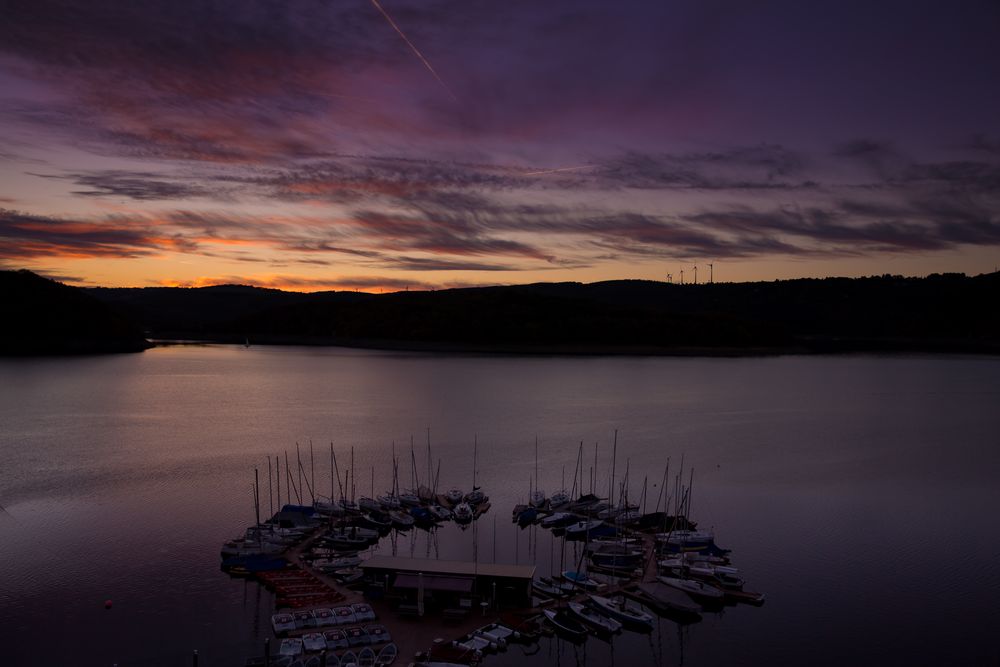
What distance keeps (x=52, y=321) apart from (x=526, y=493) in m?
116

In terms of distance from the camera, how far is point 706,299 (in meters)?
190

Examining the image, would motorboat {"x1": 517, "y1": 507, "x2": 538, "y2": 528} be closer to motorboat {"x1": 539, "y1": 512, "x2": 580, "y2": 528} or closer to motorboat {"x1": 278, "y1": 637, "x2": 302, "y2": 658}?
motorboat {"x1": 539, "y1": 512, "x2": 580, "y2": 528}

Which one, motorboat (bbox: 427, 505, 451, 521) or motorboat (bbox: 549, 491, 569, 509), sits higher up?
motorboat (bbox: 549, 491, 569, 509)

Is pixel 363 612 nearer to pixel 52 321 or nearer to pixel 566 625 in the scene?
pixel 566 625

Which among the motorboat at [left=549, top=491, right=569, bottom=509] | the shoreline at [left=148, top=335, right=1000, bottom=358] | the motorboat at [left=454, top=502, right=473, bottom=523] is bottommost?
the motorboat at [left=454, top=502, right=473, bottom=523]

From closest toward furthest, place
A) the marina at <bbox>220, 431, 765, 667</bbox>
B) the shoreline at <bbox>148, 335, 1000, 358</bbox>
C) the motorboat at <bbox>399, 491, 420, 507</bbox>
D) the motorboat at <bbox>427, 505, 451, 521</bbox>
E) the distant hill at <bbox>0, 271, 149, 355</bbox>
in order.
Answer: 1. the marina at <bbox>220, 431, 765, 667</bbox>
2. the motorboat at <bbox>427, 505, 451, 521</bbox>
3. the motorboat at <bbox>399, 491, 420, 507</bbox>
4. the distant hill at <bbox>0, 271, 149, 355</bbox>
5. the shoreline at <bbox>148, 335, 1000, 358</bbox>

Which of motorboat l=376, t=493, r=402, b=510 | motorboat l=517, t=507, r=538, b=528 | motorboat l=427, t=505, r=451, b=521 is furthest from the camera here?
motorboat l=376, t=493, r=402, b=510

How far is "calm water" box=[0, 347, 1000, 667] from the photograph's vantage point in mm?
18125

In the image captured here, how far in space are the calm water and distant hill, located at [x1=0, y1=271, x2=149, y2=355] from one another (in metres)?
47.7

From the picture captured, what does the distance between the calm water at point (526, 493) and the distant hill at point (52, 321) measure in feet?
156

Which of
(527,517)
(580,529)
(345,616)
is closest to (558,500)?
(527,517)

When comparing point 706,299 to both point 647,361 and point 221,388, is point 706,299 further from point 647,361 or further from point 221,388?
point 221,388

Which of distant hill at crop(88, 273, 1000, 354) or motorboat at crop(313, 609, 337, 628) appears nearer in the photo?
motorboat at crop(313, 609, 337, 628)

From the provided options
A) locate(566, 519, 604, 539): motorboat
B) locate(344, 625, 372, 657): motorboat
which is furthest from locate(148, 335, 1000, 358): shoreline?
locate(344, 625, 372, 657): motorboat
